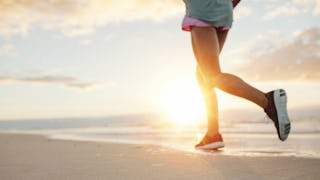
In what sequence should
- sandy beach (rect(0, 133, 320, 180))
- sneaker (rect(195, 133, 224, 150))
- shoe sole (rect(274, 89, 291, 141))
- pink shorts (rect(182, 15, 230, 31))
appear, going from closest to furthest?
sandy beach (rect(0, 133, 320, 180)) → shoe sole (rect(274, 89, 291, 141)) → pink shorts (rect(182, 15, 230, 31)) → sneaker (rect(195, 133, 224, 150))

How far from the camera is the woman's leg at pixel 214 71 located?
391cm

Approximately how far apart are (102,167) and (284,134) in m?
1.61

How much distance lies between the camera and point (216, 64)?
13.2ft

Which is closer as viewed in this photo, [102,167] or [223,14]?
[102,167]

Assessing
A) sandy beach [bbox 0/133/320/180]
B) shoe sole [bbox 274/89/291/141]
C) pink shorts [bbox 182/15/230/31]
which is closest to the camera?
sandy beach [bbox 0/133/320/180]

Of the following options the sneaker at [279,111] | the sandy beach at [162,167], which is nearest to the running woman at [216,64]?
the sneaker at [279,111]

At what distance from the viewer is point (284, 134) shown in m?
3.81

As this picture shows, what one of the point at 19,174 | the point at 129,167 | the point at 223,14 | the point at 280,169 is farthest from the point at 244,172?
the point at 223,14

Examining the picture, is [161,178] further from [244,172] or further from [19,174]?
[19,174]

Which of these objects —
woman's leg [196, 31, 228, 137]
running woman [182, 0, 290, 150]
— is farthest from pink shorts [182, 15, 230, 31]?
woman's leg [196, 31, 228, 137]

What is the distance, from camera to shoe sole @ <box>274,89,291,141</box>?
12.5 ft

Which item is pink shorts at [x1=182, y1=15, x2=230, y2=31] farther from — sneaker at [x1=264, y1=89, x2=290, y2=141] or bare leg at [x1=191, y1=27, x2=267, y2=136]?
sneaker at [x1=264, y1=89, x2=290, y2=141]

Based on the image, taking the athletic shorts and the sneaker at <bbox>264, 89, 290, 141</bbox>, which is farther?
the athletic shorts

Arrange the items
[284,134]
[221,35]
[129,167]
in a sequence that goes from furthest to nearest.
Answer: [221,35], [284,134], [129,167]
